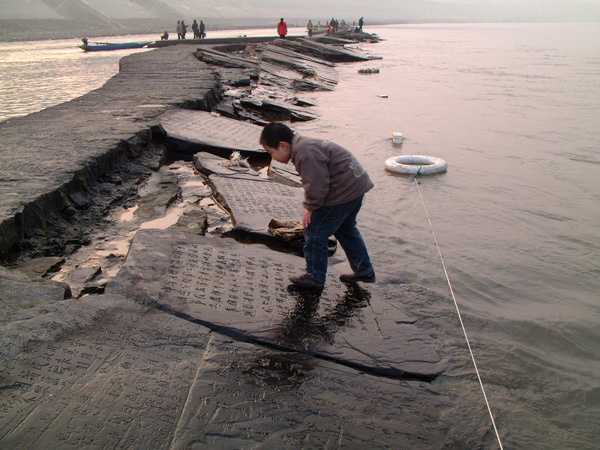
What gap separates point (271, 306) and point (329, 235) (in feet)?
2.03

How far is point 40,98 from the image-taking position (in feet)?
36.7

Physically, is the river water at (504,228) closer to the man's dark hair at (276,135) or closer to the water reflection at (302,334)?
the water reflection at (302,334)

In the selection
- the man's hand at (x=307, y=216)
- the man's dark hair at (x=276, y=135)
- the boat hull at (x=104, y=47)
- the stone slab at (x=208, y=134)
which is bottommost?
the stone slab at (x=208, y=134)

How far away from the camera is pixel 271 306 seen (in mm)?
3104

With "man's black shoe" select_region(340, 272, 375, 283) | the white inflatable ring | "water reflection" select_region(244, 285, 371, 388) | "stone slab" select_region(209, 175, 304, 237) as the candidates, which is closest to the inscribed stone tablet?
"stone slab" select_region(209, 175, 304, 237)

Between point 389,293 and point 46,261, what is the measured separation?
→ 259 centimetres

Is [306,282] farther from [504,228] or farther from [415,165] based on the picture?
[415,165]

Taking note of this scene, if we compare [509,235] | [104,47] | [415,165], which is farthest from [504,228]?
[104,47]

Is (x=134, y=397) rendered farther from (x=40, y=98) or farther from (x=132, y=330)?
(x=40, y=98)

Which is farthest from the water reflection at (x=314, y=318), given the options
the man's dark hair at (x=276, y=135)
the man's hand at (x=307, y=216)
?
the man's dark hair at (x=276, y=135)

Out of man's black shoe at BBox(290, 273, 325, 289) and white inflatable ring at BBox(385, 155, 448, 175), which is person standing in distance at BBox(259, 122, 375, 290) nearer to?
man's black shoe at BBox(290, 273, 325, 289)

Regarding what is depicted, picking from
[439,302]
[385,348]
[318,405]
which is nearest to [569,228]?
[439,302]

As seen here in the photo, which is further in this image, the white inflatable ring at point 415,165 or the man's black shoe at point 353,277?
the white inflatable ring at point 415,165

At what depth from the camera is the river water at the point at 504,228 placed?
286cm
